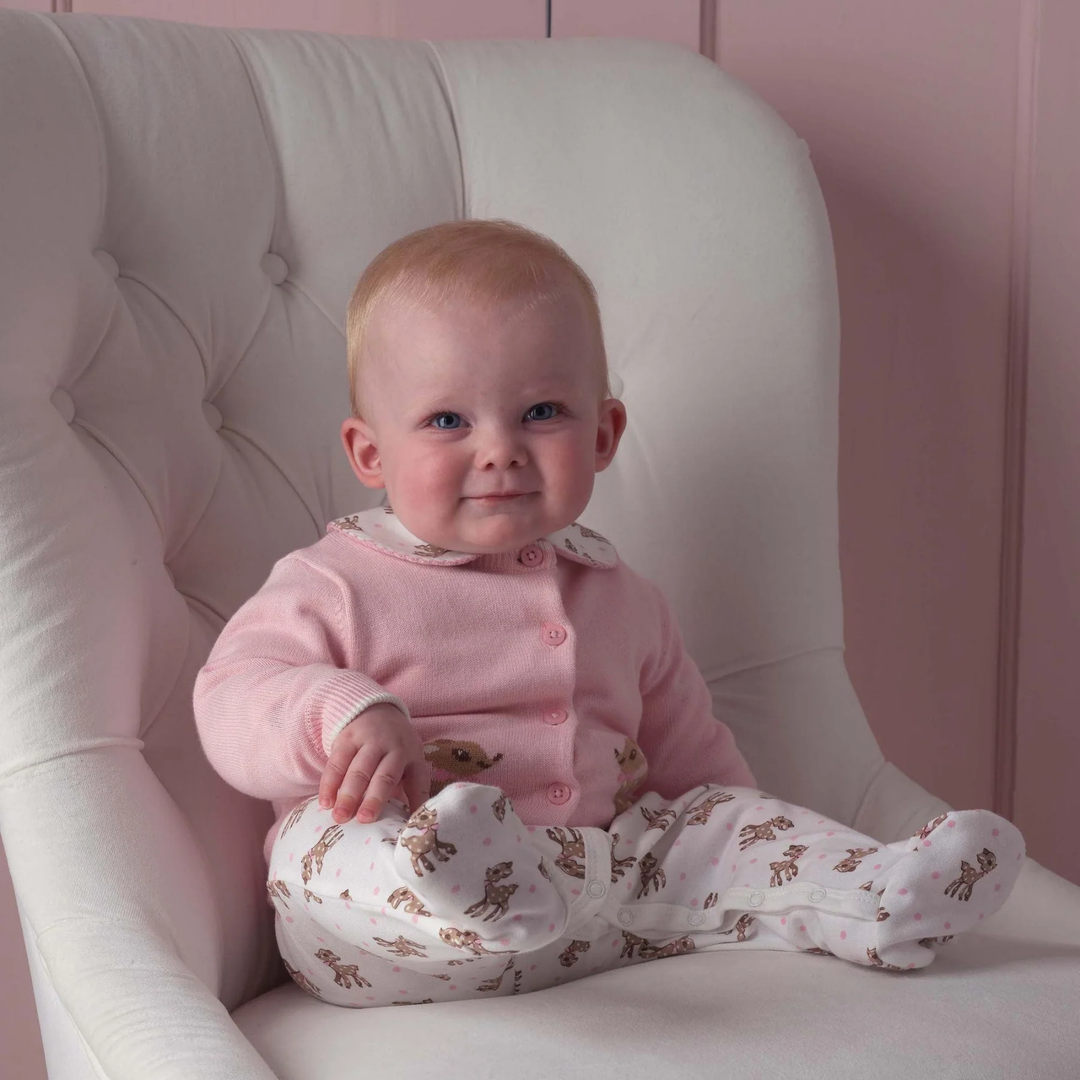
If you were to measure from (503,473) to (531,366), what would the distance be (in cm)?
8

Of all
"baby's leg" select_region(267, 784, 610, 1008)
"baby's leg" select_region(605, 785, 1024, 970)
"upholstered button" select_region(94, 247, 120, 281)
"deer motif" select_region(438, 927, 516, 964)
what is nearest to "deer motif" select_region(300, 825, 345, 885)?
"baby's leg" select_region(267, 784, 610, 1008)

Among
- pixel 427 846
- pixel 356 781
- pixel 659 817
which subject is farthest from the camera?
pixel 659 817

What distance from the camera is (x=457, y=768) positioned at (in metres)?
0.93

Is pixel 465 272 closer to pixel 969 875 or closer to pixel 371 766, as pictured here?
pixel 371 766

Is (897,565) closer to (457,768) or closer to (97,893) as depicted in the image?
(457,768)

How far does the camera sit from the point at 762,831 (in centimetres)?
93

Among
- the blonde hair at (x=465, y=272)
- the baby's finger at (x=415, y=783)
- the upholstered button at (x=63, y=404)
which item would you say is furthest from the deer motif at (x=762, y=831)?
the upholstered button at (x=63, y=404)

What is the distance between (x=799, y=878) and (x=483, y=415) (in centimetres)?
38

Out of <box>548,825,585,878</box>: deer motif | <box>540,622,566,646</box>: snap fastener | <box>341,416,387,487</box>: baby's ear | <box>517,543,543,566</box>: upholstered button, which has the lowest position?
<box>548,825,585,878</box>: deer motif

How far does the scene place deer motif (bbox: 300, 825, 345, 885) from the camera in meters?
0.80

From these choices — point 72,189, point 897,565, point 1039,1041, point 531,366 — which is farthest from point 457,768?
point 897,565

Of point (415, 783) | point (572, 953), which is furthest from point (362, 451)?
point (572, 953)

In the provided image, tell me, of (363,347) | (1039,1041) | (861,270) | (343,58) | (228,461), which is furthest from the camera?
(861,270)

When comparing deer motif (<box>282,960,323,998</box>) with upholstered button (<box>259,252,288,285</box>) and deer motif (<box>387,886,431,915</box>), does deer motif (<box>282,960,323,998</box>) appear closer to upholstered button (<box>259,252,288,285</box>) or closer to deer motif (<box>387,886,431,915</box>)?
deer motif (<box>387,886,431,915</box>)
